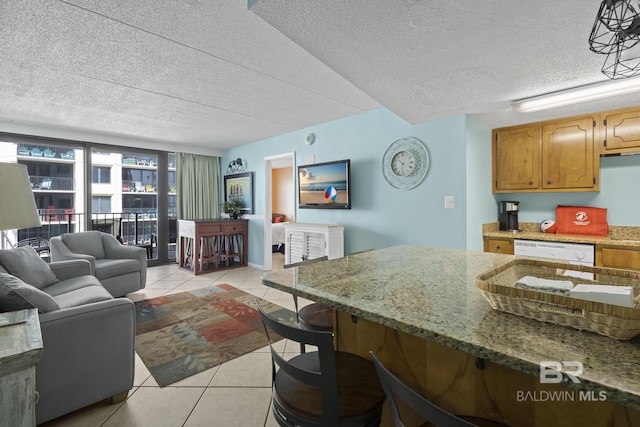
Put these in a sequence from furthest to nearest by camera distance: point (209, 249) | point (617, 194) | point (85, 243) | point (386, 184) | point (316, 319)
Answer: point (209, 249) < point (85, 243) < point (386, 184) < point (617, 194) < point (316, 319)

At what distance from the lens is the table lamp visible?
1280 mm

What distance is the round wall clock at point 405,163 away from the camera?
10.9 ft

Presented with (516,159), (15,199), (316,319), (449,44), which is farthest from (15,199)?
(516,159)

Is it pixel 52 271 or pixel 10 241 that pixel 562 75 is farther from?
pixel 10 241

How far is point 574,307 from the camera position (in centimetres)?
76

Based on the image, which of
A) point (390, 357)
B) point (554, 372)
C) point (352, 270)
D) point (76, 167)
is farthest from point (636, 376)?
point (76, 167)

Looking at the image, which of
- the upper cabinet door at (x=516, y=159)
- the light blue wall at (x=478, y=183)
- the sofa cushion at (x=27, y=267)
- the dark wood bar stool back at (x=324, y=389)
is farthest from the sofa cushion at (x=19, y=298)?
the upper cabinet door at (x=516, y=159)

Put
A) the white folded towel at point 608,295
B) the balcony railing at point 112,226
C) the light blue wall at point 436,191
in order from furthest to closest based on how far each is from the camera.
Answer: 1. the balcony railing at point 112,226
2. the light blue wall at point 436,191
3. the white folded towel at point 608,295

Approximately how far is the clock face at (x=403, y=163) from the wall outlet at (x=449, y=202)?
0.51 meters

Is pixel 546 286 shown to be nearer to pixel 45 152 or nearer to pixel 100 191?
pixel 100 191

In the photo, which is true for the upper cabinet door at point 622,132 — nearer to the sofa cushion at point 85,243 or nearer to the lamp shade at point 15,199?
the lamp shade at point 15,199

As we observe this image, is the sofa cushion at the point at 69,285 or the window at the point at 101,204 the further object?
the window at the point at 101,204

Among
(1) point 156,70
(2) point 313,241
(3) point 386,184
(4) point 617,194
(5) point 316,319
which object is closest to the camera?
(5) point 316,319

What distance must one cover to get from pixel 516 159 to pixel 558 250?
1084 mm
